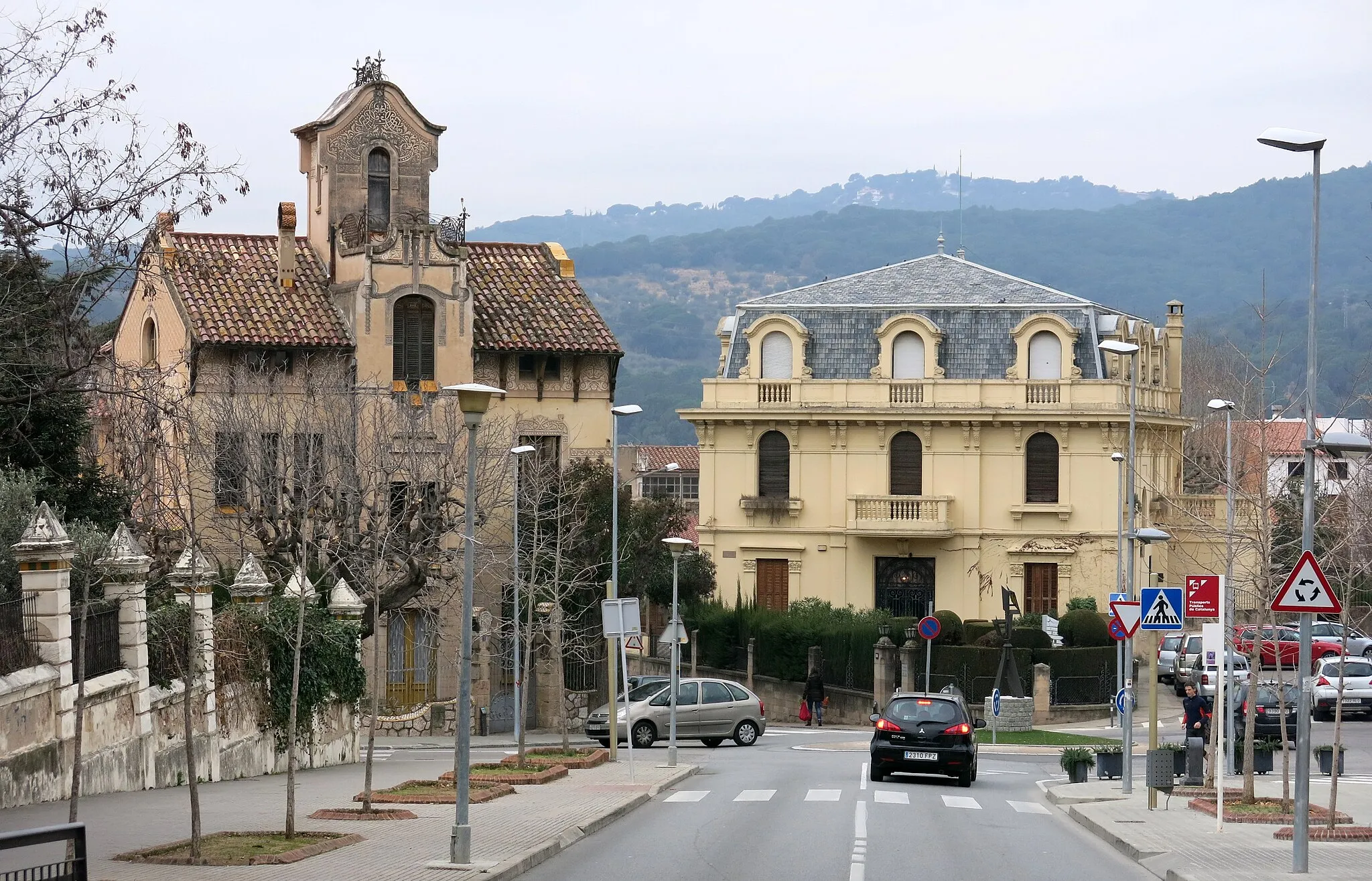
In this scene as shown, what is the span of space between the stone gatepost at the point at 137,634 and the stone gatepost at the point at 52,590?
95.9 inches

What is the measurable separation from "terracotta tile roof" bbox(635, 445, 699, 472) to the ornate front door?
36850mm

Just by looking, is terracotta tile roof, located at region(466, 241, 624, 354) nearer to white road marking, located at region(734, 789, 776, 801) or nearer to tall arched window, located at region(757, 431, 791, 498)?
tall arched window, located at region(757, 431, 791, 498)

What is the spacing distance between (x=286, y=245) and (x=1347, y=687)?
1142 inches

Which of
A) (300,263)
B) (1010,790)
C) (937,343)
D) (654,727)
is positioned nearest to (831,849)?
(1010,790)

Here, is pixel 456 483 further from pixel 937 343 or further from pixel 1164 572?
pixel 1164 572

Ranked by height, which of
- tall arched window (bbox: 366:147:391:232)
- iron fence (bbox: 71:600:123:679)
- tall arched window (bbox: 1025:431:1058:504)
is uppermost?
tall arched window (bbox: 366:147:391:232)

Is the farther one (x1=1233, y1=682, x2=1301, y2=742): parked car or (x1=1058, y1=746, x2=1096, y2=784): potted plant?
(x1=1233, y1=682, x2=1301, y2=742): parked car

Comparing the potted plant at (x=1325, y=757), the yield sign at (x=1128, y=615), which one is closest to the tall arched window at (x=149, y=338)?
the yield sign at (x=1128, y=615)

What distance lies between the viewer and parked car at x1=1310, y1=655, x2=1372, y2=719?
1781 inches

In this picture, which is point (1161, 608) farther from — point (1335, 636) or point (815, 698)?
point (1335, 636)

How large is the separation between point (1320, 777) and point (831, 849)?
581 inches

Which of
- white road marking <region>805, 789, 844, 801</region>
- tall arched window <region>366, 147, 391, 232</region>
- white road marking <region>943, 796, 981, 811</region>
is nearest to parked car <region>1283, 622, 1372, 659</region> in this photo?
white road marking <region>943, 796, 981, 811</region>

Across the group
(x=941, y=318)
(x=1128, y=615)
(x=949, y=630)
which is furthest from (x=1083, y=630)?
(x=1128, y=615)

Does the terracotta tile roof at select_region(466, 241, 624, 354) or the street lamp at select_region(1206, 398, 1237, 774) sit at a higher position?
the terracotta tile roof at select_region(466, 241, 624, 354)
